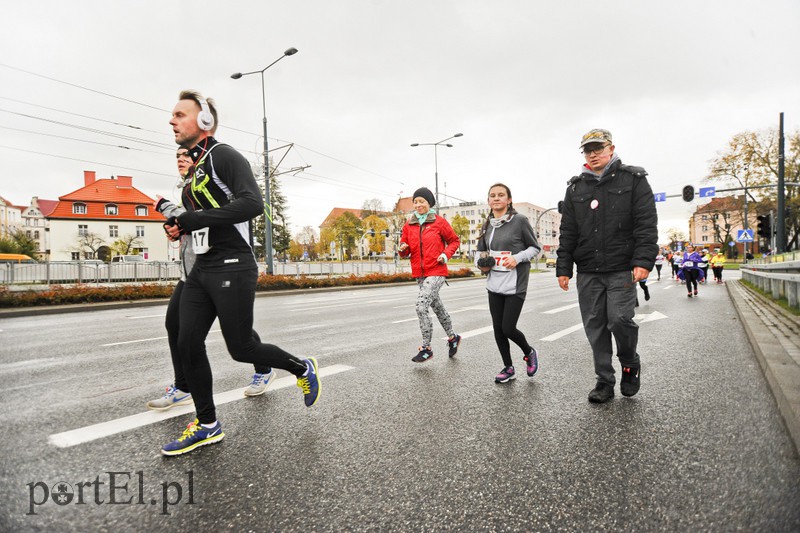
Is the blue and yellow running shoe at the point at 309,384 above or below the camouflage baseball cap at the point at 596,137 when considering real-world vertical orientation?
below

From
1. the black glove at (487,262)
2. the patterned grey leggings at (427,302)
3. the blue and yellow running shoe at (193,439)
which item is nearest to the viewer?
the blue and yellow running shoe at (193,439)

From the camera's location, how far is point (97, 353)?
6055 mm

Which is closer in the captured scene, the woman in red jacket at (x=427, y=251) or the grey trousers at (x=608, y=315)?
the grey trousers at (x=608, y=315)

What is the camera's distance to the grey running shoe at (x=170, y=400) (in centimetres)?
345

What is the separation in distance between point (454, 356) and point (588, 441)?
8.86 feet

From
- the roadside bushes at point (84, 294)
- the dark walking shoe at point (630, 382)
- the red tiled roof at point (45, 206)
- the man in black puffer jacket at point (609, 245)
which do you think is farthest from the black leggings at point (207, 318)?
the red tiled roof at point (45, 206)

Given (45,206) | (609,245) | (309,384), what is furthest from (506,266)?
(45,206)

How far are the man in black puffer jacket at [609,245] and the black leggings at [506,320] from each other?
600 millimetres

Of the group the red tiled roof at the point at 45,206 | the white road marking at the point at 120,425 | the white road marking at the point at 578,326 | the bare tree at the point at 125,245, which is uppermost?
the red tiled roof at the point at 45,206

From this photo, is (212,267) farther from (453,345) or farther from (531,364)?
(453,345)

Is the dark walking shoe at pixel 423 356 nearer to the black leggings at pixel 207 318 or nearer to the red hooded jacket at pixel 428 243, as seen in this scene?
the red hooded jacket at pixel 428 243

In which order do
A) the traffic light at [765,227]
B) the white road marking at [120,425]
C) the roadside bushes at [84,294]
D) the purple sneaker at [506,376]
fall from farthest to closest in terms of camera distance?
the traffic light at [765,227], the roadside bushes at [84,294], the purple sneaker at [506,376], the white road marking at [120,425]

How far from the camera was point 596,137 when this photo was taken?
356 centimetres

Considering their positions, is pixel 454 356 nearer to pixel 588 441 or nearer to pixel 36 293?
pixel 588 441
